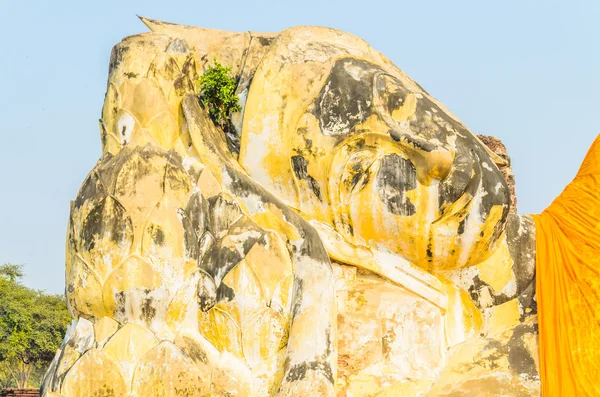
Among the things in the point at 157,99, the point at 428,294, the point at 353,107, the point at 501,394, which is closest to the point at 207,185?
the point at 157,99

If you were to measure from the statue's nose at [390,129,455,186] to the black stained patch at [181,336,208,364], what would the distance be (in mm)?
1855

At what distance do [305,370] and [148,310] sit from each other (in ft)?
3.46

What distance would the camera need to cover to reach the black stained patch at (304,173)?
7.39 m

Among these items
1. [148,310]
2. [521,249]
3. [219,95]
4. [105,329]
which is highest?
[219,95]

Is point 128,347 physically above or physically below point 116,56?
below

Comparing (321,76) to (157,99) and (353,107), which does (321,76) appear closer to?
(353,107)

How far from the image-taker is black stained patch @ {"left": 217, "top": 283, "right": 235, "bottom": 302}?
6.94 m

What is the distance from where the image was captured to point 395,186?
7230 mm

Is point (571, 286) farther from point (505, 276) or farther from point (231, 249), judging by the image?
point (231, 249)

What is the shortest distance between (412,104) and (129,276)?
2264 millimetres

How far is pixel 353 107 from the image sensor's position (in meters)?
7.35

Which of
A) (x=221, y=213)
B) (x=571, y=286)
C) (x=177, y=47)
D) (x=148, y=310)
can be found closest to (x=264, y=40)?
(x=177, y=47)

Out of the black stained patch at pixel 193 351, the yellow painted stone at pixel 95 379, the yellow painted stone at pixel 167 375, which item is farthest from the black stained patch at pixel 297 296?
the yellow painted stone at pixel 95 379

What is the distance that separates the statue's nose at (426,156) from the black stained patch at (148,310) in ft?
6.43
